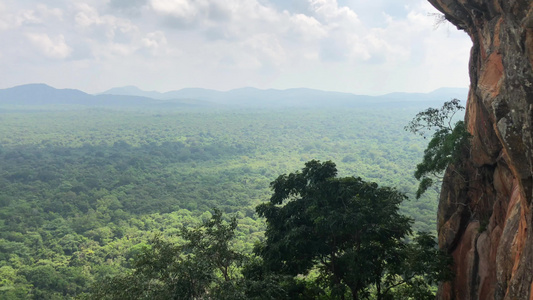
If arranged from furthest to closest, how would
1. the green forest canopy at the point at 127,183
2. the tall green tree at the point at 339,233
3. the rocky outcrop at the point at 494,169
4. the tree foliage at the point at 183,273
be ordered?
1. the green forest canopy at the point at 127,183
2. the tall green tree at the point at 339,233
3. the tree foliage at the point at 183,273
4. the rocky outcrop at the point at 494,169

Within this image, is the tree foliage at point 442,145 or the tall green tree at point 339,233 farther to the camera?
the tall green tree at point 339,233

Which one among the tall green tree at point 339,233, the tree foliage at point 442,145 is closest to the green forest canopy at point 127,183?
the tall green tree at point 339,233

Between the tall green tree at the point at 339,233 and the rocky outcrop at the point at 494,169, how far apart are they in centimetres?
130

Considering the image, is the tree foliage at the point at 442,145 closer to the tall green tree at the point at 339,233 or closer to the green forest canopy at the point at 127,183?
the tall green tree at the point at 339,233

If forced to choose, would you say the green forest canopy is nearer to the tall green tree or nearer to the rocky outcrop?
the tall green tree

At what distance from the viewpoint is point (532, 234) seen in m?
5.93

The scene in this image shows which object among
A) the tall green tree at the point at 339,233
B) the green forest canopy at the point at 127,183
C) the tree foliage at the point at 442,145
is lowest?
the green forest canopy at the point at 127,183

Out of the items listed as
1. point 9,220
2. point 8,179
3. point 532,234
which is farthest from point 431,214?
point 8,179

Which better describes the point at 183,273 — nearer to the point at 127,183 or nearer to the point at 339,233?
the point at 339,233

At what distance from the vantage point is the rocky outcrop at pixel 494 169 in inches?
233

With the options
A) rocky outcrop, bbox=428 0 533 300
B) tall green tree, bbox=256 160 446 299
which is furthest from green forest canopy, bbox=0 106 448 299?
rocky outcrop, bbox=428 0 533 300

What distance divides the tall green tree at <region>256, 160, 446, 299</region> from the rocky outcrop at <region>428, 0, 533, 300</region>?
1.30 meters

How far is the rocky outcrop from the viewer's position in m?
5.93

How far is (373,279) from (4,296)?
3268 centimetres
